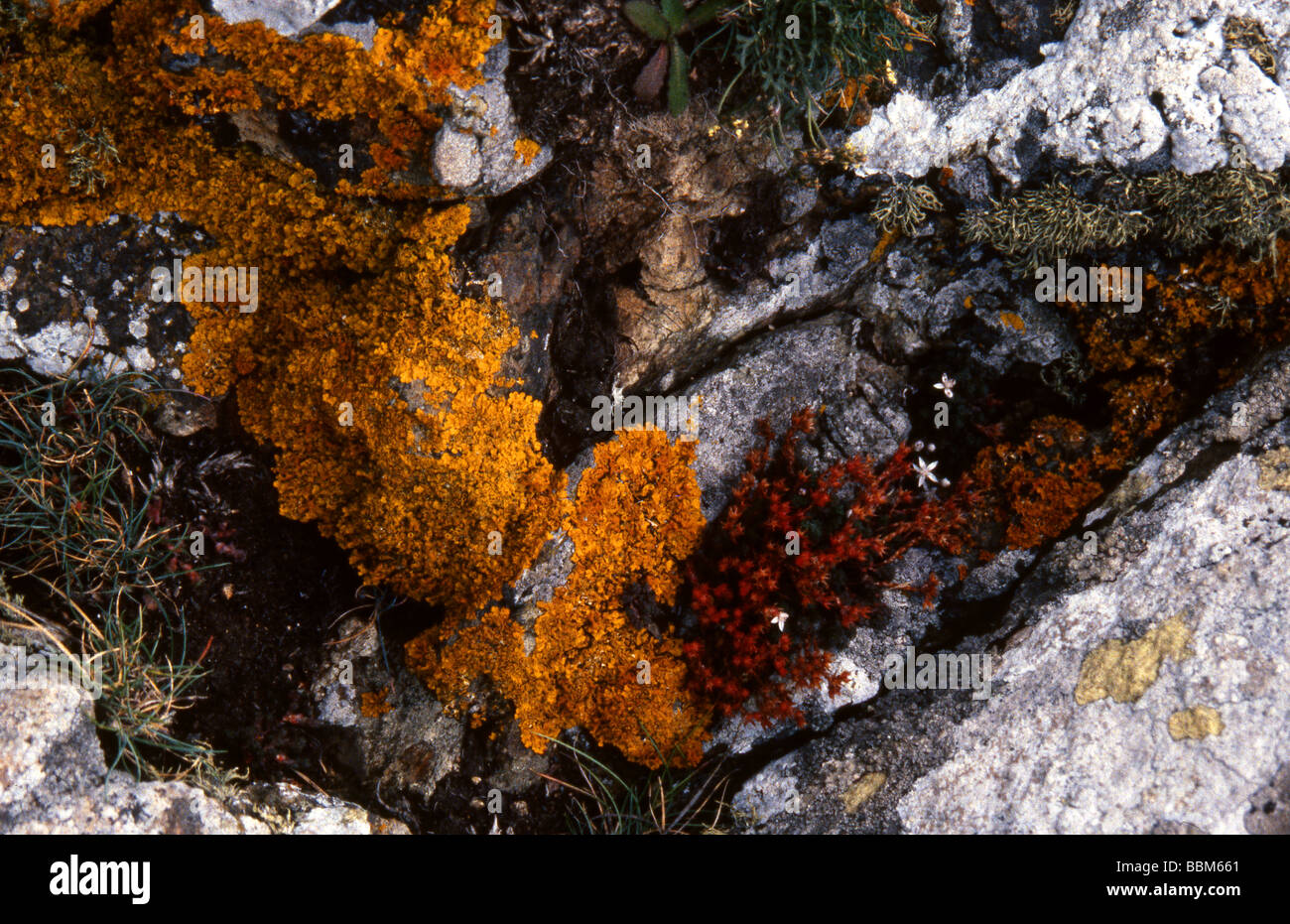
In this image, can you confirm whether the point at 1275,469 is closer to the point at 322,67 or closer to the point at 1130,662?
the point at 1130,662

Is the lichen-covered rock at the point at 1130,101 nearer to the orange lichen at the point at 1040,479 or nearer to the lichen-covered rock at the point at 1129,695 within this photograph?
the lichen-covered rock at the point at 1129,695

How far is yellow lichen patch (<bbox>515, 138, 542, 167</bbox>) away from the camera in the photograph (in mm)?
4363

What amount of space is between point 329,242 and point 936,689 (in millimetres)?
4748

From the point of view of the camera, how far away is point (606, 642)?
5008mm

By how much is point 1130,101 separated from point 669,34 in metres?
3.01

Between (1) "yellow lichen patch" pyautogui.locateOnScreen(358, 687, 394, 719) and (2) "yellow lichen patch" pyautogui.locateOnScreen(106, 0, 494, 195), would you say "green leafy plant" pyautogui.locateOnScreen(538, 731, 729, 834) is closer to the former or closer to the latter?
(1) "yellow lichen patch" pyautogui.locateOnScreen(358, 687, 394, 719)

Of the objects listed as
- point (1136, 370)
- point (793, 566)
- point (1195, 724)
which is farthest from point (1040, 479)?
point (793, 566)

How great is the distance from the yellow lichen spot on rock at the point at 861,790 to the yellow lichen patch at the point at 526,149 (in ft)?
14.4

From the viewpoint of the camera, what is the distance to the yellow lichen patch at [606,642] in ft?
15.9

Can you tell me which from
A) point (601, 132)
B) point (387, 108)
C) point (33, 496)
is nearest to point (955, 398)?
point (601, 132)

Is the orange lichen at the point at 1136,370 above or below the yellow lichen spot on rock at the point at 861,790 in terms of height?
above

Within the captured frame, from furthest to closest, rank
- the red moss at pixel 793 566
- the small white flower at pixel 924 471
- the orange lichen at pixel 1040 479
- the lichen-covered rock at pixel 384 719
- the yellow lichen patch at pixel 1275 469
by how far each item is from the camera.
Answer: the small white flower at pixel 924 471 < the orange lichen at pixel 1040 479 < the red moss at pixel 793 566 < the lichen-covered rock at pixel 384 719 < the yellow lichen patch at pixel 1275 469

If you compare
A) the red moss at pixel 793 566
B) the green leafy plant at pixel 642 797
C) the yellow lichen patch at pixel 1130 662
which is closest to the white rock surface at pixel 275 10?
the red moss at pixel 793 566

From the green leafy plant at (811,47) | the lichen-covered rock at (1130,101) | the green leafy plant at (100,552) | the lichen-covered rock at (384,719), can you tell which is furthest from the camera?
the lichen-covered rock at (384,719)
